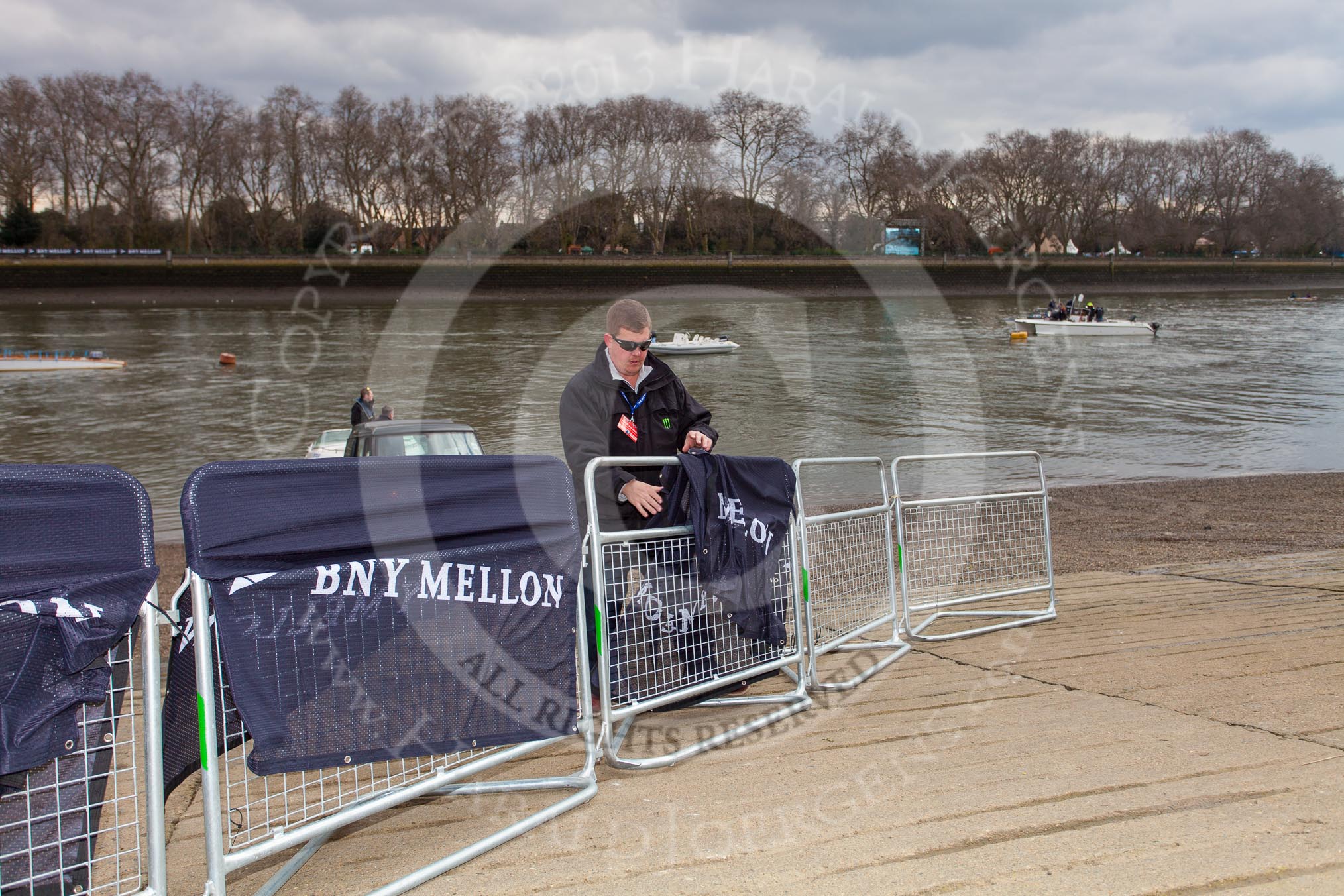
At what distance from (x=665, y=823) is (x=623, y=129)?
134 ft

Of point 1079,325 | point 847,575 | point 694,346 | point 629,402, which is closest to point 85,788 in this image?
point 629,402

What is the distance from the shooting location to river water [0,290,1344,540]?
28.7 m

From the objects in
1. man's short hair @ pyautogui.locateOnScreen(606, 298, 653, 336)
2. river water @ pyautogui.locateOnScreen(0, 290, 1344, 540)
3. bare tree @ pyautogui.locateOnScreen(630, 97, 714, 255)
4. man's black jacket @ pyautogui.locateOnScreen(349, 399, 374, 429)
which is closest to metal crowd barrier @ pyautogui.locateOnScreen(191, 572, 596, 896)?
man's short hair @ pyautogui.locateOnScreen(606, 298, 653, 336)

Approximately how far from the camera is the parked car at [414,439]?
475 inches

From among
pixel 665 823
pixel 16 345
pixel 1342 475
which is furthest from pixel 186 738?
pixel 16 345

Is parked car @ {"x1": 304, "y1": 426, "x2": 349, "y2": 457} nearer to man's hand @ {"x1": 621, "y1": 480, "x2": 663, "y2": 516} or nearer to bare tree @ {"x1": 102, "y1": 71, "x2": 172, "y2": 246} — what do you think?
man's hand @ {"x1": 621, "y1": 480, "x2": 663, "y2": 516}

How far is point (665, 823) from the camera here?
3639 millimetres

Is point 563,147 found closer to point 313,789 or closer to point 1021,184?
point 1021,184

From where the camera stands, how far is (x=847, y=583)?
618 cm

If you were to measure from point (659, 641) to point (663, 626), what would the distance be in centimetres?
7

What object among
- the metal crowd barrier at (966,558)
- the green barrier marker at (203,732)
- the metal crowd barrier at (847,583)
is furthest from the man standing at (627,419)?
the green barrier marker at (203,732)

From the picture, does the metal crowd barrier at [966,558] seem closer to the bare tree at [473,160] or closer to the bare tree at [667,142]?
the bare tree at [667,142]

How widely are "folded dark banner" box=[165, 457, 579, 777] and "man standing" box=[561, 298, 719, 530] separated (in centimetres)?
83

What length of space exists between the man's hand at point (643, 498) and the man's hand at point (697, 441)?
1.61 ft
